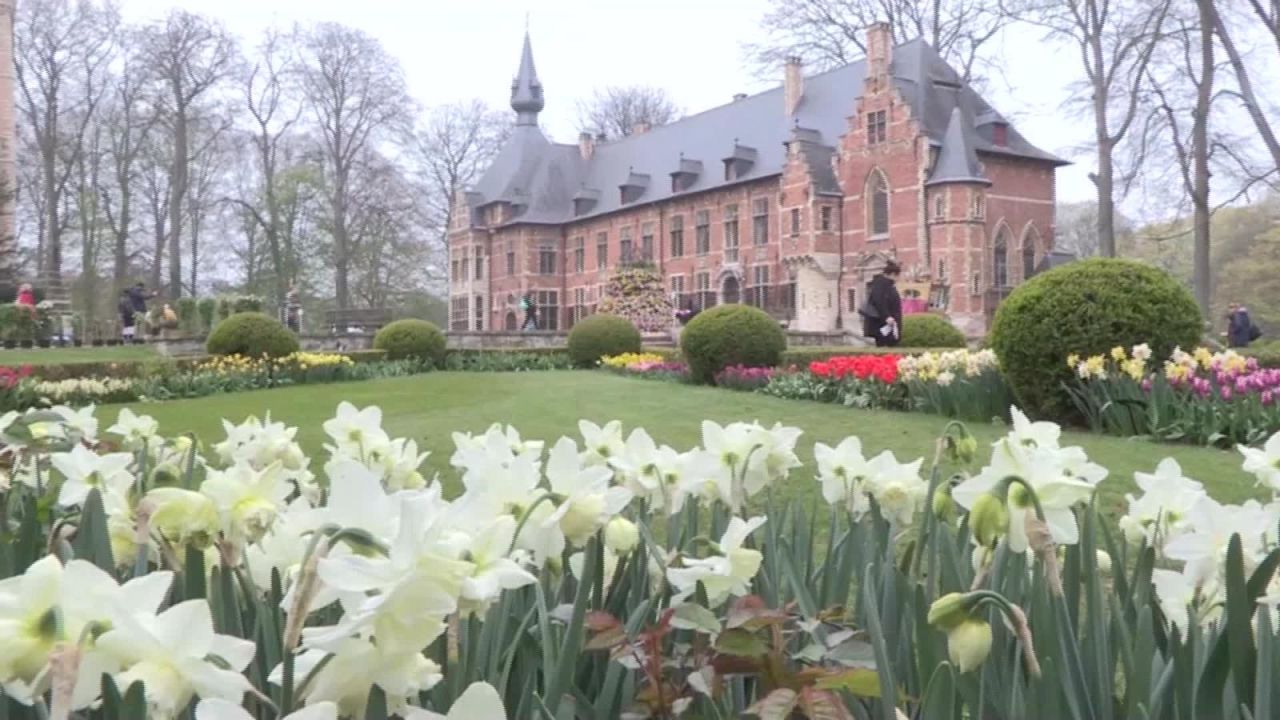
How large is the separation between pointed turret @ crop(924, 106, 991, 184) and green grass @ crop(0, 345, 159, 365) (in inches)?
816

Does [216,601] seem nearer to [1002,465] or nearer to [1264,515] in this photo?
[1002,465]

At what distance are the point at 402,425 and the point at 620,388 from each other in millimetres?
4681

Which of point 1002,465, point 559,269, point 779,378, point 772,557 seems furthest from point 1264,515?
point 559,269

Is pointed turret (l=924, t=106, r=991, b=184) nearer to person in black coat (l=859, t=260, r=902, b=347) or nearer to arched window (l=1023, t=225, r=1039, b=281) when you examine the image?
arched window (l=1023, t=225, r=1039, b=281)

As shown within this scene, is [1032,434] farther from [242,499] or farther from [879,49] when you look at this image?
[879,49]

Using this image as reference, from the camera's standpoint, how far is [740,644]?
119 centimetres

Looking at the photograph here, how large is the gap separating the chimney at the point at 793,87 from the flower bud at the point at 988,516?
3313 cm

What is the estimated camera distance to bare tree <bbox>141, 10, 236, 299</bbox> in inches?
1232

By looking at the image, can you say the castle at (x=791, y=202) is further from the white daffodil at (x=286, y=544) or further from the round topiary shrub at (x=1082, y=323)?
the white daffodil at (x=286, y=544)

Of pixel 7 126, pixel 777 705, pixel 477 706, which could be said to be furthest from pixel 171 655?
pixel 7 126

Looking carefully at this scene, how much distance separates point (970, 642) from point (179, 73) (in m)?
35.4

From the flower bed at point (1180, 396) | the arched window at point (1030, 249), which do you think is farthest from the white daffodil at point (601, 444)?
the arched window at point (1030, 249)

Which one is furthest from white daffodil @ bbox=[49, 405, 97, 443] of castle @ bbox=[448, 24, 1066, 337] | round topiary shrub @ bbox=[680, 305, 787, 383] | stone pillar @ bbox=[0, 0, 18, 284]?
stone pillar @ bbox=[0, 0, 18, 284]

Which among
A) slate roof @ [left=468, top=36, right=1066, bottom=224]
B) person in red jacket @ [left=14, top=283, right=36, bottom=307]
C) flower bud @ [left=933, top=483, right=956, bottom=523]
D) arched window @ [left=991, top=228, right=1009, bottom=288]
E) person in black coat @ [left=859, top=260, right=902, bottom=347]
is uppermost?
slate roof @ [left=468, top=36, right=1066, bottom=224]
